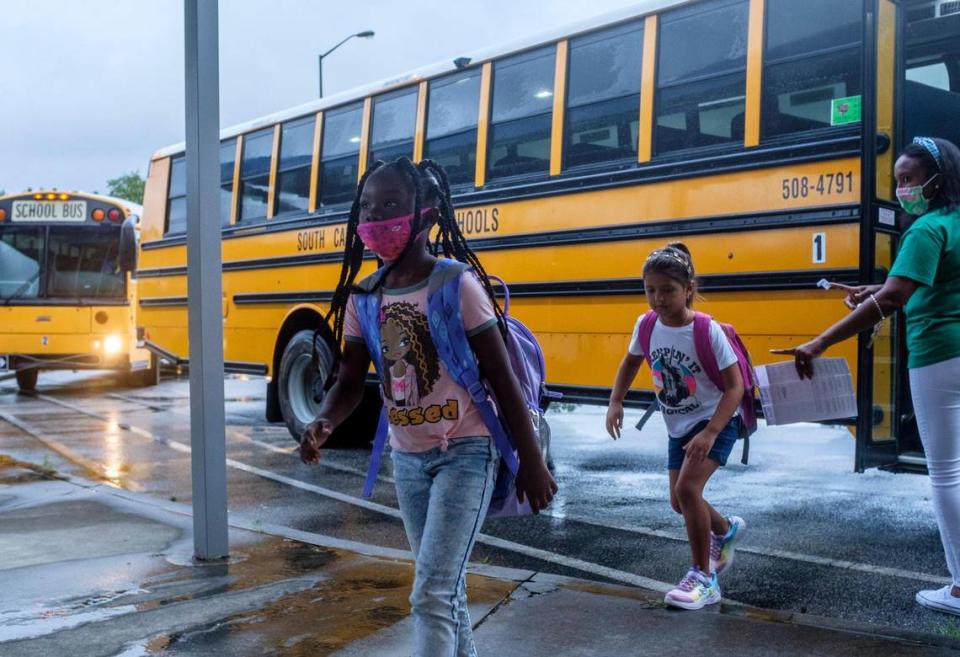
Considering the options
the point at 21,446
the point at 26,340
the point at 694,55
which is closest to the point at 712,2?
the point at 694,55

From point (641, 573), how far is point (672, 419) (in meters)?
1.13

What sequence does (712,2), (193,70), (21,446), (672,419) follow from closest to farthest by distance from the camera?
(672,419) → (193,70) → (712,2) → (21,446)

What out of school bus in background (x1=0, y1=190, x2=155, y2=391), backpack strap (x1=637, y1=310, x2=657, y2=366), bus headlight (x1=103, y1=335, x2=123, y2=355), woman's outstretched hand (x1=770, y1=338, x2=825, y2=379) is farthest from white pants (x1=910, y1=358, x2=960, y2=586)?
bus headlight (x1=103, y1=335, x2=123, y2=355)

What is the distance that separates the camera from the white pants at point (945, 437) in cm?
446

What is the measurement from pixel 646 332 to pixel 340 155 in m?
5.64

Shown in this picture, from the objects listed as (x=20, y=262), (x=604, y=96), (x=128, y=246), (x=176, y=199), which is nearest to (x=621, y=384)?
(x=604, y=96)

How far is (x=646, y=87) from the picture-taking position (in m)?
7.02

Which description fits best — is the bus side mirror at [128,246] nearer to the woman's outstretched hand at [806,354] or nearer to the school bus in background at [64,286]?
the school bus in background at [64,286]

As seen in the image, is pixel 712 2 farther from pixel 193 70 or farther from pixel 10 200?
pixel 10 200

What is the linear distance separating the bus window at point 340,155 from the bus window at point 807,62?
4140mm

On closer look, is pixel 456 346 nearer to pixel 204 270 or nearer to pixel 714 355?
pixel 714 355

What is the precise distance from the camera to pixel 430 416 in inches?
120

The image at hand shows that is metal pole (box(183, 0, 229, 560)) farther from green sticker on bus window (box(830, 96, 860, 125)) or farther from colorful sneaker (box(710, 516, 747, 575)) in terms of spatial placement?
green sticker on bus window (box(830, 96, 860, 125))

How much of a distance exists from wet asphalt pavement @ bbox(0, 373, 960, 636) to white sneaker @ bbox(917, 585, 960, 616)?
0.05 metres
